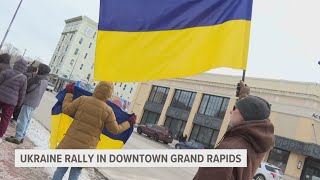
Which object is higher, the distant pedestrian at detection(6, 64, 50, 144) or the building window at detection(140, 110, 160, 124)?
the building window at detection(140, 110, 160, 124)

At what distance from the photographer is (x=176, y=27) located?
4.09 meters

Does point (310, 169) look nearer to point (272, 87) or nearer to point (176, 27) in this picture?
point (272, 87)

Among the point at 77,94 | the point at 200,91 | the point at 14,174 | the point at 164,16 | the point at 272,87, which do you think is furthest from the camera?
the point at 200,91

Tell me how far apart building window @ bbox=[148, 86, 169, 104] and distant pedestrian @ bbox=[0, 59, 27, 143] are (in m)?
42.7

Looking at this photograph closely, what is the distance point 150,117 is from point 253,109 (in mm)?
49009

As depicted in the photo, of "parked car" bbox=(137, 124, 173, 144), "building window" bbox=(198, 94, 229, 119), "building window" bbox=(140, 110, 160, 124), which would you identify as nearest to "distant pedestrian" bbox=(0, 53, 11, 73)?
"parked car" bbox=(137, 124, 173, 144)

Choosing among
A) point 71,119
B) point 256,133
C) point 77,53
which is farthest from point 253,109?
point 77,53

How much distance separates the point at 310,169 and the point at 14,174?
30957 millimetres

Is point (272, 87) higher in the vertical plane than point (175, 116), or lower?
higher

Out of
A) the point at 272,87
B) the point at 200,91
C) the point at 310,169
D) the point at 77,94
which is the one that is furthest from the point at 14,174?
the point at 200,91

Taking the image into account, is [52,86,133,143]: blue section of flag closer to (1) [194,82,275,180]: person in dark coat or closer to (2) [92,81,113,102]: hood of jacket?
(2) [92,81,113,102]: hood of jacket

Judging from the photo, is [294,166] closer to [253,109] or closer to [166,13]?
[166,13]

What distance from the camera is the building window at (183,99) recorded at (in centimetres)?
4700

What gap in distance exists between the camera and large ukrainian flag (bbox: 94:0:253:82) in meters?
3.81
